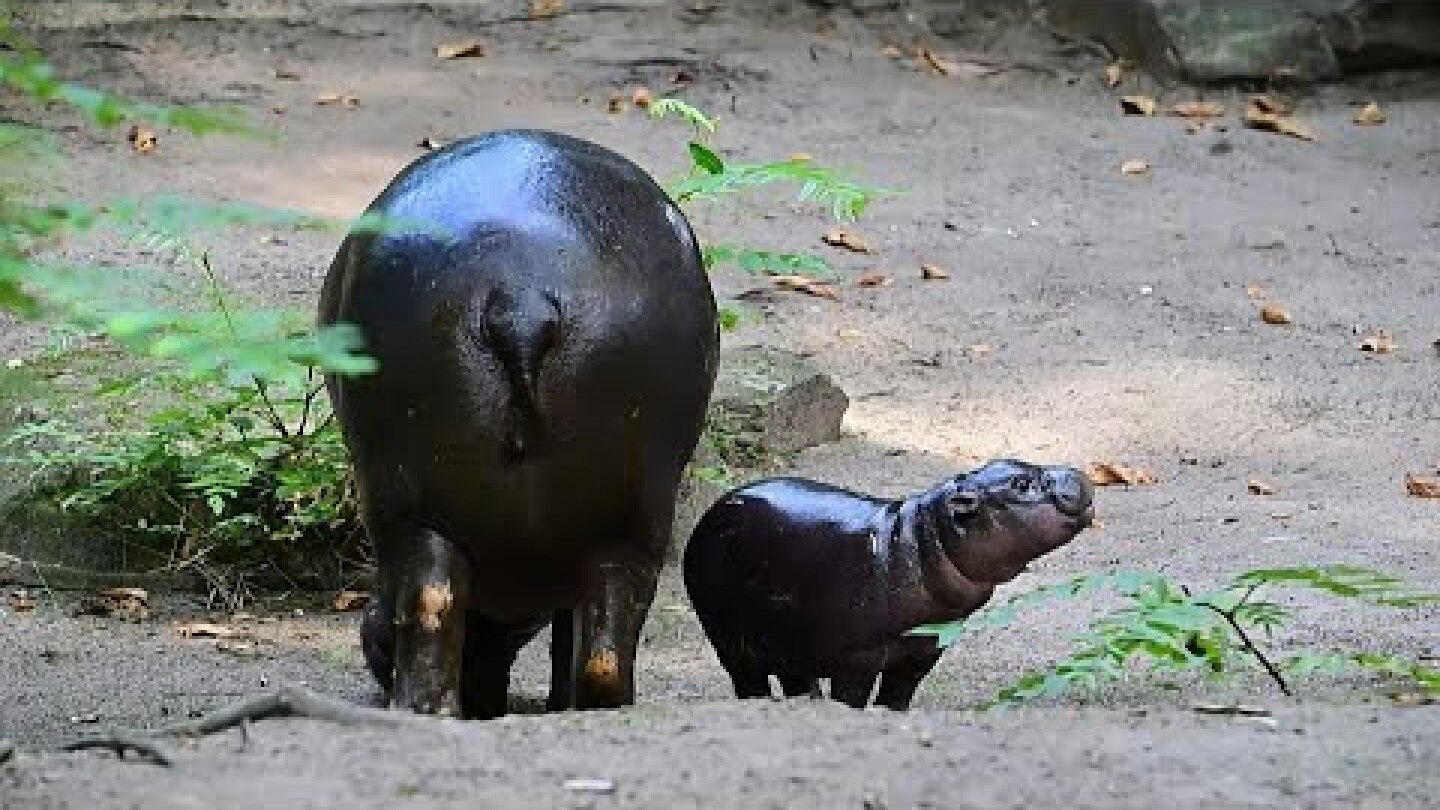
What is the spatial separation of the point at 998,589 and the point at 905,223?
3.30 m

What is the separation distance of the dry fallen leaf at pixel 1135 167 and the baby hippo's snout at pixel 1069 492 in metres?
5.32

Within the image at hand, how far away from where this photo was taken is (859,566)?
4410 mm

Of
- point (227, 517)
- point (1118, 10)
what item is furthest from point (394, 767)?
point (1118, 10)

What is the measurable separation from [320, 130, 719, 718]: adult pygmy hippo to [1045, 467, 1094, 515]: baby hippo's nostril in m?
0.65

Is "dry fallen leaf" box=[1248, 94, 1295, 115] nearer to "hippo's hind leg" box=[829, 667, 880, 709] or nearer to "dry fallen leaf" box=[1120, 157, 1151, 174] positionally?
"dry fallen leaf" box=[1120, 157, 1151, 174]

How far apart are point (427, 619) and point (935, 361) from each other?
385cm

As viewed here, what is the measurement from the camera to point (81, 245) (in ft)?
26.4

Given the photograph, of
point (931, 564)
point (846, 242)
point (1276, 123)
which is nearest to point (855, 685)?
point (931, 564)

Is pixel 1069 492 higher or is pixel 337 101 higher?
pixel 1069 492

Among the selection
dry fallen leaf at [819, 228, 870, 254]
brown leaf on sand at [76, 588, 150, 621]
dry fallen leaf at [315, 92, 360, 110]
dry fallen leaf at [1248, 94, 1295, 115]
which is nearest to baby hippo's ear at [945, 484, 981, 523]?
brown leaf on sand at [76, 588, 150, 621]

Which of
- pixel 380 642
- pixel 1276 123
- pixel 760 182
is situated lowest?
pixel 1276 123

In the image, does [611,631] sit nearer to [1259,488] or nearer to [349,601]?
[349,601]

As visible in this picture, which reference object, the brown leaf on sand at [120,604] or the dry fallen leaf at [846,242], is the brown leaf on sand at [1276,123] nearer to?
the dry fallen leaf at [846,242]

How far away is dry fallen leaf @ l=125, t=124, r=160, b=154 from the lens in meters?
9.09
